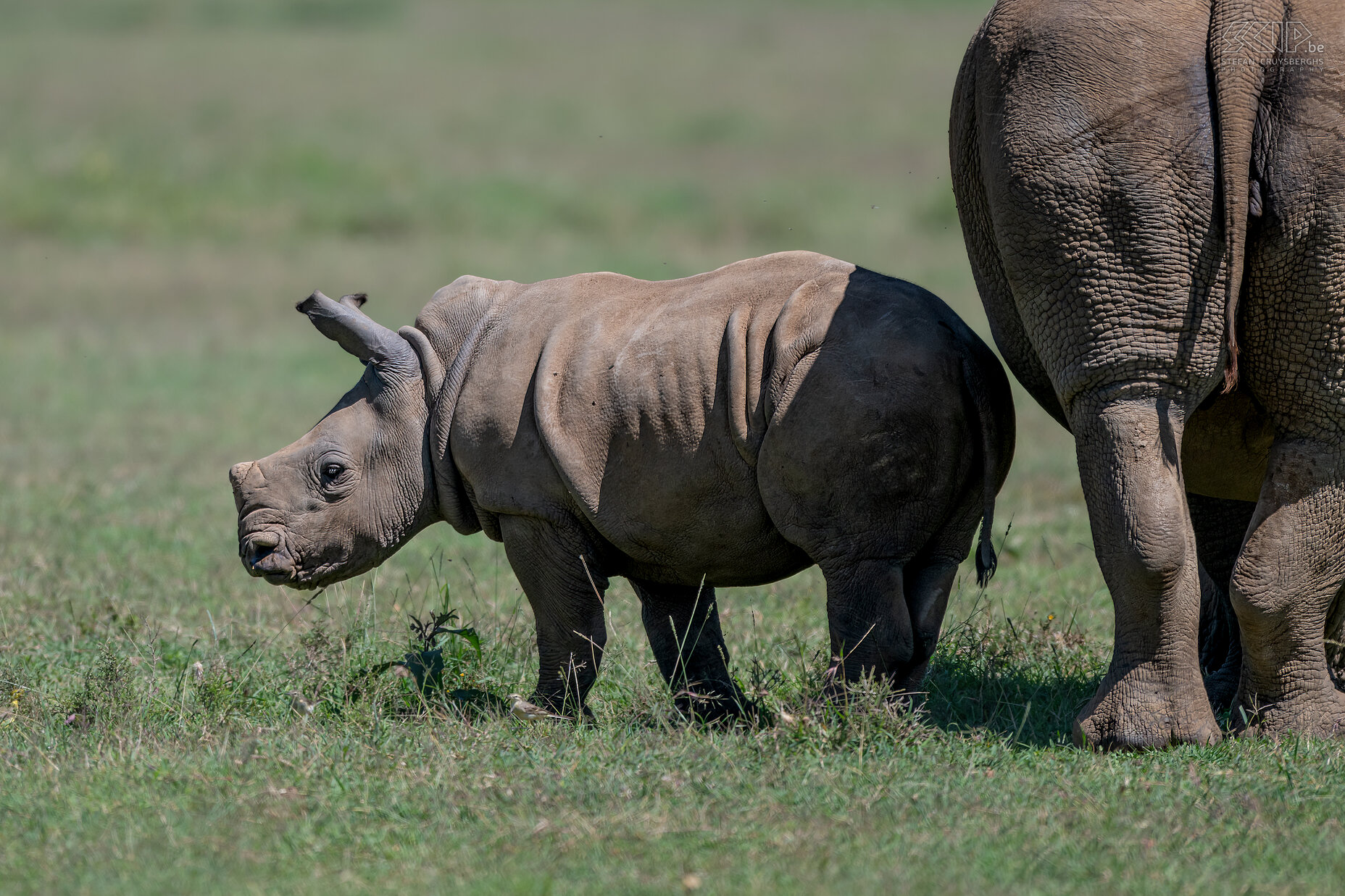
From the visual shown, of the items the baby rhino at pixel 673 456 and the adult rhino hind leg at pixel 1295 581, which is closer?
the adult rhino hind leg at pixel 1295 581

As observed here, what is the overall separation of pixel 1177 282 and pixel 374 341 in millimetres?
2993

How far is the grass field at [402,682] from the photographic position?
4.24m

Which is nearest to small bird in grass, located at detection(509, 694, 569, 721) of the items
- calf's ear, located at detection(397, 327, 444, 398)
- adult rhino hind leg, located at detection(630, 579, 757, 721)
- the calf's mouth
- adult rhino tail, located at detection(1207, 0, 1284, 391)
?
adult rhino hind leg, located at detection(630, 579, 757, 721)

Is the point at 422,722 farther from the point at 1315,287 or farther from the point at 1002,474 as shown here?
the point at 1315,287

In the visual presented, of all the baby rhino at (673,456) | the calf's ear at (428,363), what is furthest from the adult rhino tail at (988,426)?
the calf's ear at (428,363)

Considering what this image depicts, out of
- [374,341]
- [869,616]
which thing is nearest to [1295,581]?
[869,616]

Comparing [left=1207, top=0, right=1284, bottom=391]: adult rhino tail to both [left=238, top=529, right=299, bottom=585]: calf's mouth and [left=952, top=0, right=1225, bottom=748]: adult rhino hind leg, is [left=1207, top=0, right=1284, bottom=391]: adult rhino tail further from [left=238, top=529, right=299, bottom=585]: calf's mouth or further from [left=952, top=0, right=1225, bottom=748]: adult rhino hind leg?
[left=238, top=529, right=299, bottom=585]: calf's mouth

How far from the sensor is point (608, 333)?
5758 mm

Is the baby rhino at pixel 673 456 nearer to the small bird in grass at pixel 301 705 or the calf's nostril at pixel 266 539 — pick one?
the calf's nostril at pixel 266 539

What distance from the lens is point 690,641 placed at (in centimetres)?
618

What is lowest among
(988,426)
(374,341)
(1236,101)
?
(988,426)

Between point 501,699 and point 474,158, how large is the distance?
81.6ft

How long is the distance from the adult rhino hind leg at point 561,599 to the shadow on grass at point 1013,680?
1.29 meters

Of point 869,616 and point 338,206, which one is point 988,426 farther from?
point 338,206
